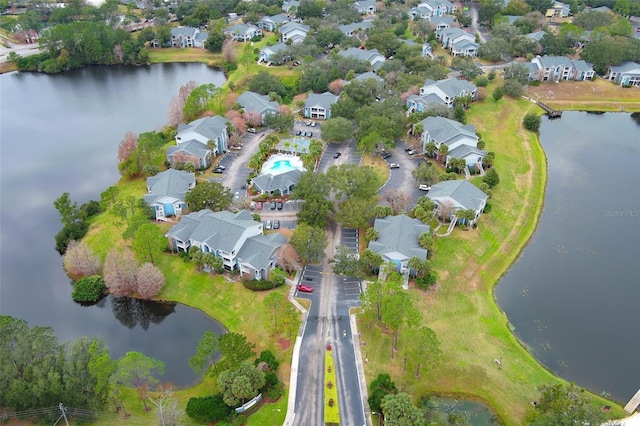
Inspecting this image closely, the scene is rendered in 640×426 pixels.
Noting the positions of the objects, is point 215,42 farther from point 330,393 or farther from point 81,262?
point 330,393

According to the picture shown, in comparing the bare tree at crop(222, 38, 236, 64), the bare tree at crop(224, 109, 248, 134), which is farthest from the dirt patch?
the bare tree at crop(222, 38, 236, 64)

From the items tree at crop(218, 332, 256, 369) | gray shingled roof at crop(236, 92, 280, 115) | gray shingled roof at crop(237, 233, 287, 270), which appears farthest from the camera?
gray shingled roof at crop(236, 92, 280, 115)

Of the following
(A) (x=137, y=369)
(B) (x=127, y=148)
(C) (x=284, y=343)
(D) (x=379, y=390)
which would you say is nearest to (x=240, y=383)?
(C) (x=284, y=343)

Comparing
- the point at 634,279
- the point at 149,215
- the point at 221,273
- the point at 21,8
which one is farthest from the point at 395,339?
the point at 21,8

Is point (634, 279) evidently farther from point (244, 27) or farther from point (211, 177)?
point (244, 27)

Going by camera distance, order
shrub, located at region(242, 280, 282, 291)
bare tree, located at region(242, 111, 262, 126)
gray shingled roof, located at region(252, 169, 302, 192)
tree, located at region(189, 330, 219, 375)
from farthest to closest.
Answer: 1. bare tree, located at region(242, 111, 262, 126)
2. gray shingled roof, located at region(252, 169, 302, 192)
3. shrub, located at region(242, 280, 282, 291)
4. tree, located at region(189, 330, 219, 375)

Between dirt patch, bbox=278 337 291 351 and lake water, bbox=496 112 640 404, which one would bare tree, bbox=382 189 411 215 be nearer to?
lake water, bbox=496 112 640 404

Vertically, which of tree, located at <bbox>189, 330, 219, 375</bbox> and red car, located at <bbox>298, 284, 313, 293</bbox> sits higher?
tree, located at <bbox>189, 330, 219, 375</bbox>
